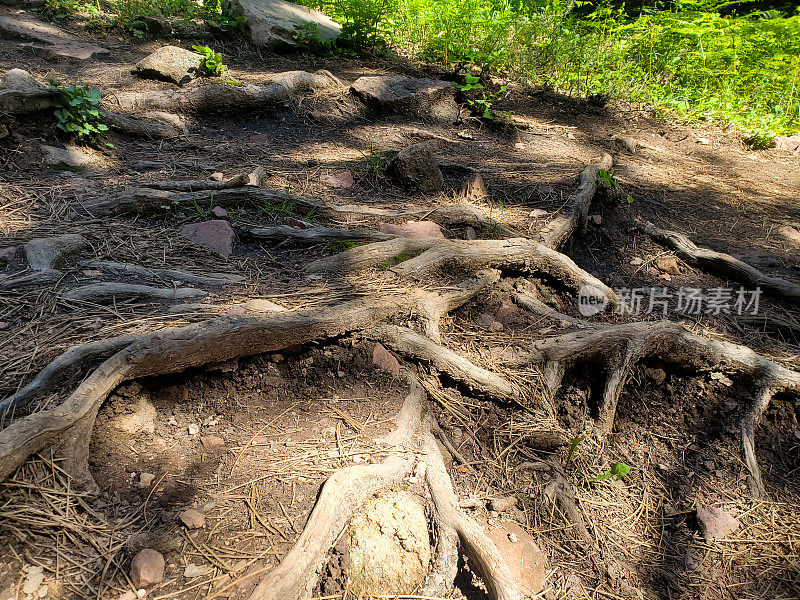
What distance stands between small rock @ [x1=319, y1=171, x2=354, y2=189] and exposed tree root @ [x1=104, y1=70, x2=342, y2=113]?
1.81 meters

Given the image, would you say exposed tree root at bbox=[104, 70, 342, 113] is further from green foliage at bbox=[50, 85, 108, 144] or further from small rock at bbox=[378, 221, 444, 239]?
small rock at bbox=[378, 221, 444, 239]

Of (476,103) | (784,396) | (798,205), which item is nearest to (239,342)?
(784,396)

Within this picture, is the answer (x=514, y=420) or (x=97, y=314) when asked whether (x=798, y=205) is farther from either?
(x=97, y=314)

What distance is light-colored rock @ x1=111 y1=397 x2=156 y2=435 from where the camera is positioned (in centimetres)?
205

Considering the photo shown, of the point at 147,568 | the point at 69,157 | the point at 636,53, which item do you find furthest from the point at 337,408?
the point at 636,53

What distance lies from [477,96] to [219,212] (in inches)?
178

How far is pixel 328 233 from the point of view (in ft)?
11.0

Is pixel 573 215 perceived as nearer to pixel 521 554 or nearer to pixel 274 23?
pixel 521 554

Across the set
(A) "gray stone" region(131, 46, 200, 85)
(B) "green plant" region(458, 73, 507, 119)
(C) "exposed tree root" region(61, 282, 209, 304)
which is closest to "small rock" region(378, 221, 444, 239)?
(C) "exposed tree root" region(61, 282, 209, 304)

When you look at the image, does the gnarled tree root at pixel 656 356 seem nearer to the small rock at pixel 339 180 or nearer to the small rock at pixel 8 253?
the small rock at pixel 339 180

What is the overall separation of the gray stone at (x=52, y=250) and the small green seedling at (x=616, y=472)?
288 centimetres

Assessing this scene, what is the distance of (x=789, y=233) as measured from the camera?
15.5 ft

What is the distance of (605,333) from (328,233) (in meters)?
1.75

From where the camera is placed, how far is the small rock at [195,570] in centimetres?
162
